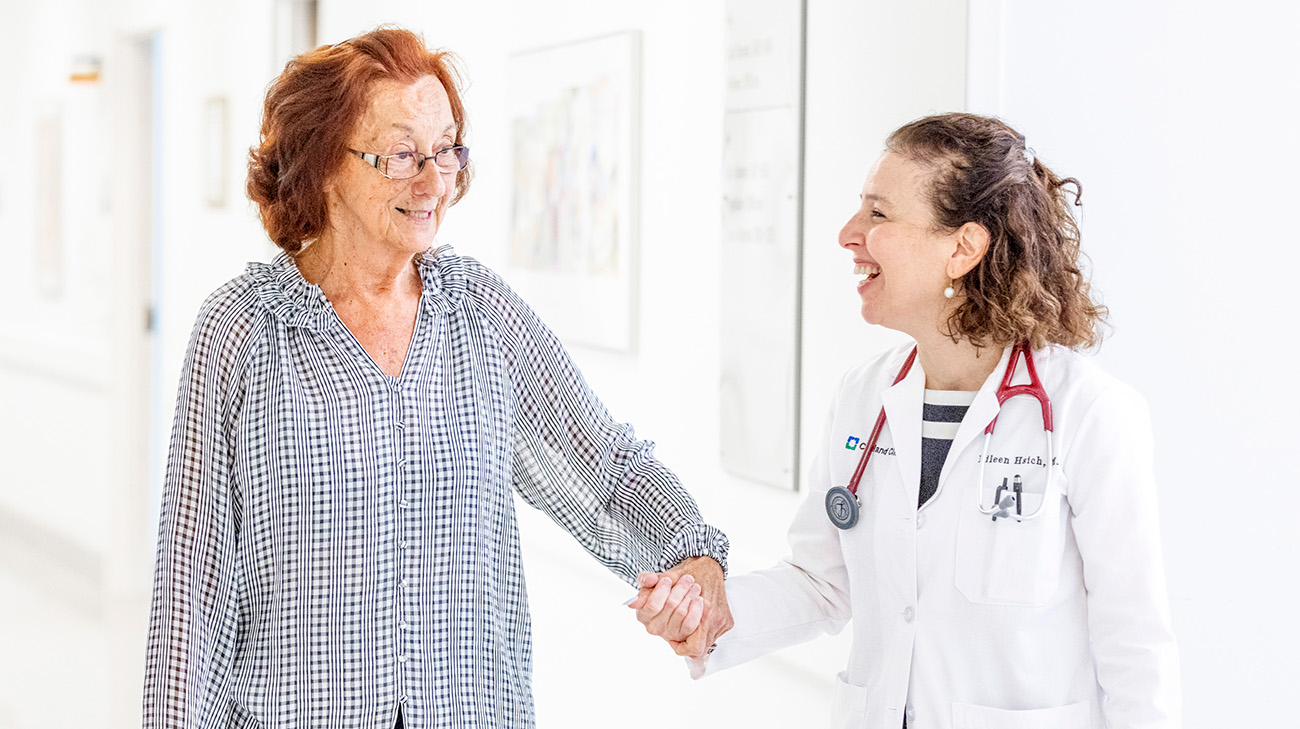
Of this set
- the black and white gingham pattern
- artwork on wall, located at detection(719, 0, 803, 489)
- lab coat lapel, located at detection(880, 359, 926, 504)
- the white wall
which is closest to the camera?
the black and white gingham pattern

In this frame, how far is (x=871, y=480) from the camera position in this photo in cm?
186

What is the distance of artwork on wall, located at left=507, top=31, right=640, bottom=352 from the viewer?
3.48 m

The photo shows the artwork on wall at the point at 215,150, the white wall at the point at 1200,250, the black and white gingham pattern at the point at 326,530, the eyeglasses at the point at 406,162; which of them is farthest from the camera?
the artwork on wall at the point at 215,150

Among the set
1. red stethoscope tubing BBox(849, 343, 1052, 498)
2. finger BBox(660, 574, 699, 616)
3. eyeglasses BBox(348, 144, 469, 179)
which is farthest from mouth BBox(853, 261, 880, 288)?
eyeglasses BBox(348, 144, 469, 179)

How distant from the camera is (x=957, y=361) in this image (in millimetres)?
1811

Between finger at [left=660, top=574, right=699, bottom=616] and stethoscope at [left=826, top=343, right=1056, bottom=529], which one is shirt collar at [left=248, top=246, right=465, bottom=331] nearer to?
finger at [left=660, top=574, right=699, bottom=616]

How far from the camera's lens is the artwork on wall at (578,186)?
11.4 feet

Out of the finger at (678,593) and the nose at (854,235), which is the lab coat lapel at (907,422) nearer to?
the nose at (854,235)

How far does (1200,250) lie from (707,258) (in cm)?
132

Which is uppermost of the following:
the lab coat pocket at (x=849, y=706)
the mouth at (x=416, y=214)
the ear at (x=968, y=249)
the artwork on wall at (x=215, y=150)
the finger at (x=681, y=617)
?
the artwork on wall at (x=215, y=150)

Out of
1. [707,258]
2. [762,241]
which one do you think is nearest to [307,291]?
[762,241]

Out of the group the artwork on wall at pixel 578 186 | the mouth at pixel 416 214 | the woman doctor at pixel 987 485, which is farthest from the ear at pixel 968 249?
the artwork on wall at pixel 578 186

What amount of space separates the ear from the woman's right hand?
0.60 m

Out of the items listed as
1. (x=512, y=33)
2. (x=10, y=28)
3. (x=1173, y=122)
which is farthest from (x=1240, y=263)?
(x=10, y=28)
